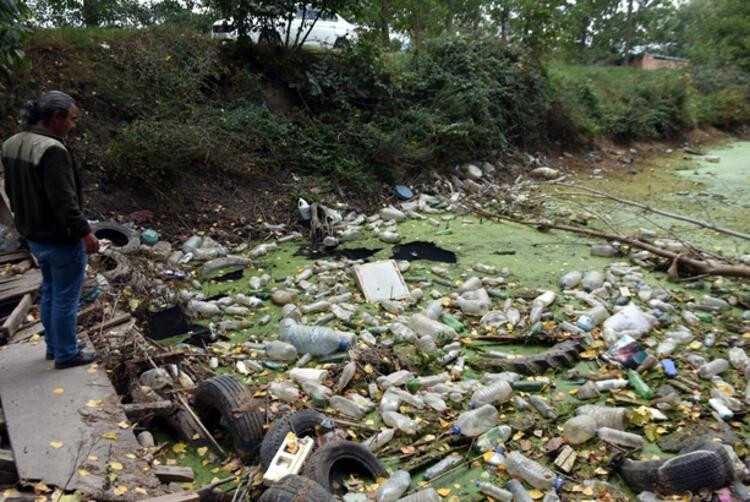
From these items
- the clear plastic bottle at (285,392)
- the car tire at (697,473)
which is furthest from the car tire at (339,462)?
the car tire at (697,473)

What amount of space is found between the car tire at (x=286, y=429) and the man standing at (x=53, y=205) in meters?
1.26

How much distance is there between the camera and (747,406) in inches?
132

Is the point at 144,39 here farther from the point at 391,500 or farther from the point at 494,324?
the point at 391,500

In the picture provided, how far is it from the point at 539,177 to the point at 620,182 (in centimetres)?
150

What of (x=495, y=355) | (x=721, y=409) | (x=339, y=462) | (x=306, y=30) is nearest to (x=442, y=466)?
(x=339, y=462)

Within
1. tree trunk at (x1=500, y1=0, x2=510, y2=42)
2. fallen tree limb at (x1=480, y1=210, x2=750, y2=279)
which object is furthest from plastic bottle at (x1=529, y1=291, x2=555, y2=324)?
tree trunk at (x1=500, y1=0, x2=510, y2=42)

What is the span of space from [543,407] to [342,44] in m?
8.11

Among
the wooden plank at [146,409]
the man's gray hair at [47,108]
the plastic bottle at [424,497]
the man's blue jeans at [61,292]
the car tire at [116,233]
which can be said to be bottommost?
the plastic bottle at [424,497]

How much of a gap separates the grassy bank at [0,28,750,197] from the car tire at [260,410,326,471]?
16.2ft

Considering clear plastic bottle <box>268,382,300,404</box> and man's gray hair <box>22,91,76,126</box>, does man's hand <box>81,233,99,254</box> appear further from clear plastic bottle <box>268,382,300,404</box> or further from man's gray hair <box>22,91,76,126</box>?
clear plastic bottle <box>268,382,300,404</box>

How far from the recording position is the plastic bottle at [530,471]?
8.99ft

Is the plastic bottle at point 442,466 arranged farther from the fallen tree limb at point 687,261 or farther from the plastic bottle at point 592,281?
the fallen tree limb at point 687,261

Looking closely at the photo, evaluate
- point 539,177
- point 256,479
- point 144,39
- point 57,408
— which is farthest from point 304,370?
point 539,177

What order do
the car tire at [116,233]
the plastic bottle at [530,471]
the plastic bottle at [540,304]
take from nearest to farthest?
the plastic bottle at [530,471] < the plastic bottle at [540,304] < the car tire at [116,233]
